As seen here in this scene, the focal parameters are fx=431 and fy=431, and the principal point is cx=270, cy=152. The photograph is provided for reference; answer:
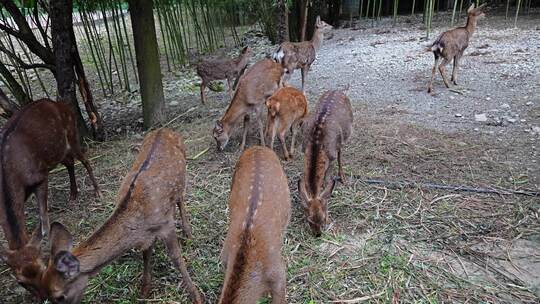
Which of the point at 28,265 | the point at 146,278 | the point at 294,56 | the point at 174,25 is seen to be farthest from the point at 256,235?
the point at 174,25

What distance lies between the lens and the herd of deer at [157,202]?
2.74 metres

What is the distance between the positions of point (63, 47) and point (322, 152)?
12.6ft

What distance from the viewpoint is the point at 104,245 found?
9.58 ft

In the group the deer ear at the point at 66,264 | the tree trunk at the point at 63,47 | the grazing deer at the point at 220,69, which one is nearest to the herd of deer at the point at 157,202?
the deer ear at the point at 66,264

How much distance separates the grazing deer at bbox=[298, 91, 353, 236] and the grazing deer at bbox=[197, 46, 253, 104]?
3756 mm

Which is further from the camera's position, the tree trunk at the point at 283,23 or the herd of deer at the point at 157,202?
the tree trunk at the point at 283,23

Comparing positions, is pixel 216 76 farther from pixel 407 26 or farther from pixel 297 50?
pixel 407 26

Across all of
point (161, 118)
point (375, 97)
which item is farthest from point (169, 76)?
point (375, 97)

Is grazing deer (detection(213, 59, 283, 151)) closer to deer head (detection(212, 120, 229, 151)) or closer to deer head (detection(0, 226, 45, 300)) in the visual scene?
deer head (detection(212, 120, 229, 151))

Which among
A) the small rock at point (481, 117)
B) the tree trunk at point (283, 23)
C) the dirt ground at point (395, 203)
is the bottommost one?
the dirt ground at point (395, 203)

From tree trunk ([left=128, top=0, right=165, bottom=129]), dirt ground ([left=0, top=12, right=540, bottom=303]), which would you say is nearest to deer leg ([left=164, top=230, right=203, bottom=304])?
dirt ground ([left=0, top=12, right=540, bottom=303])

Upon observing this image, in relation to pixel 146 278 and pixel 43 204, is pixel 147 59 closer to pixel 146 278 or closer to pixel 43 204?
pixel 43 204

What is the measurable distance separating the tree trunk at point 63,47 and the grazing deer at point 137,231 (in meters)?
2.69

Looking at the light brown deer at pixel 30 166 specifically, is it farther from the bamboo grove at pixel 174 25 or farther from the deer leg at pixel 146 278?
the bamboo grove at pixel 174 25
